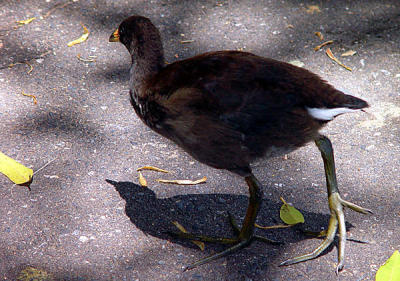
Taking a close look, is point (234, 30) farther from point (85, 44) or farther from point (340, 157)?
point (340, 157)

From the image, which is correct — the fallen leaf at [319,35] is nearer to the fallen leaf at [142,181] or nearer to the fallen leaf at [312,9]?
the fallen leaf at [312,9]

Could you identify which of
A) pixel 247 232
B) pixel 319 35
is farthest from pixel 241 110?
pixel 319 35

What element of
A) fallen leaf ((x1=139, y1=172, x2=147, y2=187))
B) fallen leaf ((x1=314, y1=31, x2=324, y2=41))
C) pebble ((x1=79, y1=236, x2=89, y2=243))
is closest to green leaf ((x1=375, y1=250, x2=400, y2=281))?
fallen leaf ((x1=139, y1=172, x2=147, y2=187))

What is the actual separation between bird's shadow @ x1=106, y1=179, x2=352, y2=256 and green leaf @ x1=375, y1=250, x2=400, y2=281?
306 millimetres

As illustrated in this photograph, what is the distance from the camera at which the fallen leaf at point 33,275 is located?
9.09 ft

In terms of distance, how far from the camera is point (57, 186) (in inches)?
133

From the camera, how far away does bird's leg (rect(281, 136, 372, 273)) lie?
2.94 m

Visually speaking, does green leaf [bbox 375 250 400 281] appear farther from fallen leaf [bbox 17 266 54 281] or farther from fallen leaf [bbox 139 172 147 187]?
fallen leaf [bbox 17 266 54 281]

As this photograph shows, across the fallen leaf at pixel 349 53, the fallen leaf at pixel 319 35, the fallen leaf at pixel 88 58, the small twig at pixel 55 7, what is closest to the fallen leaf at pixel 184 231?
the fallen leaf at pixel 88 58

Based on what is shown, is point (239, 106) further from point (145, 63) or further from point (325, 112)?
point (145, 63)

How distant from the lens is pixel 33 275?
9.16ft

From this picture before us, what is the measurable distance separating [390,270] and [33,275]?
72.2 inches

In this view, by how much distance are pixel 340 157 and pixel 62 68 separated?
2.30 meters

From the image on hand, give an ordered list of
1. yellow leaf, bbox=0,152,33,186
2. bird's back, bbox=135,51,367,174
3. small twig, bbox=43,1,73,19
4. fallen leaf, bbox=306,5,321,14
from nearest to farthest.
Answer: bird's back, bbox=135,51,367,174 < yellow leaf, bbox=0,152,33,186 < small twig, bbox=43,1,73,19 < fallen leaf, bbox=306,5,321,14
